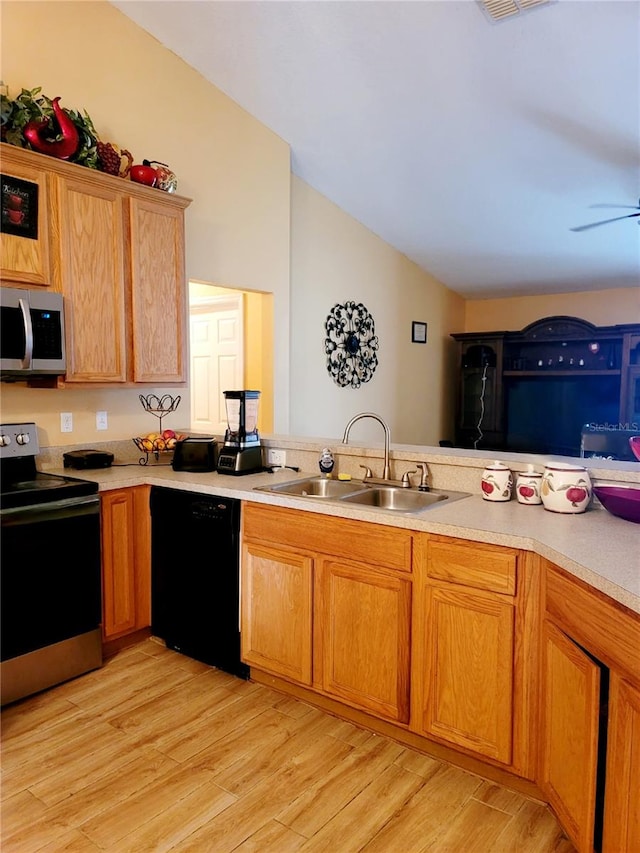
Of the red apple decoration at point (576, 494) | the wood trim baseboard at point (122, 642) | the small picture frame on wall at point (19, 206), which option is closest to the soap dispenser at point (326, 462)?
the red apple decoration at point (576, 494)

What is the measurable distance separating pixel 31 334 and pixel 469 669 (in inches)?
87.8

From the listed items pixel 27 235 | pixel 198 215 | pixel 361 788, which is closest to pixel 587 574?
pixel 361 788

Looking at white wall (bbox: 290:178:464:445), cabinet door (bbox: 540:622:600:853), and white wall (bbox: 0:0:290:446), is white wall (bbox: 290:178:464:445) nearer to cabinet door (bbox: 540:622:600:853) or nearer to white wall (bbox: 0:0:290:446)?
white wall (bbox: 0:0:290:446)

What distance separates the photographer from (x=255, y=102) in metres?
4.08

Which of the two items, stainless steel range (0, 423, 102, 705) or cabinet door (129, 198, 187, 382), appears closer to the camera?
stainless steel range (0, 423, 102, 705)

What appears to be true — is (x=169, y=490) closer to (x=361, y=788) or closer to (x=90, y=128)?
(x=361, y=788)

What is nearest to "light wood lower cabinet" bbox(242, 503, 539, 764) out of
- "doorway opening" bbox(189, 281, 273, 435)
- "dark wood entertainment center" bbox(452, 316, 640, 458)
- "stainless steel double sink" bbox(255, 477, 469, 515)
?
"stainless steel double sink" bbox(255, 477, 469, 515)

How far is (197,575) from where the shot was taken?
282cm

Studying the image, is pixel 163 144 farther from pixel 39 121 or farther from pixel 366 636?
pixel 366 636

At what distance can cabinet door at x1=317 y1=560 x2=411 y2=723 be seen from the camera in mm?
2166

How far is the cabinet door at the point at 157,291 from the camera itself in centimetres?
311

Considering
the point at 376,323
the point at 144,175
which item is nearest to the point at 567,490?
the point at 144,175

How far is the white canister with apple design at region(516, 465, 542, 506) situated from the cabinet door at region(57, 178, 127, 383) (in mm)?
2039

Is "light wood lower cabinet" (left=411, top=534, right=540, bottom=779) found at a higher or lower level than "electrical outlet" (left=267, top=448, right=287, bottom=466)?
lower
